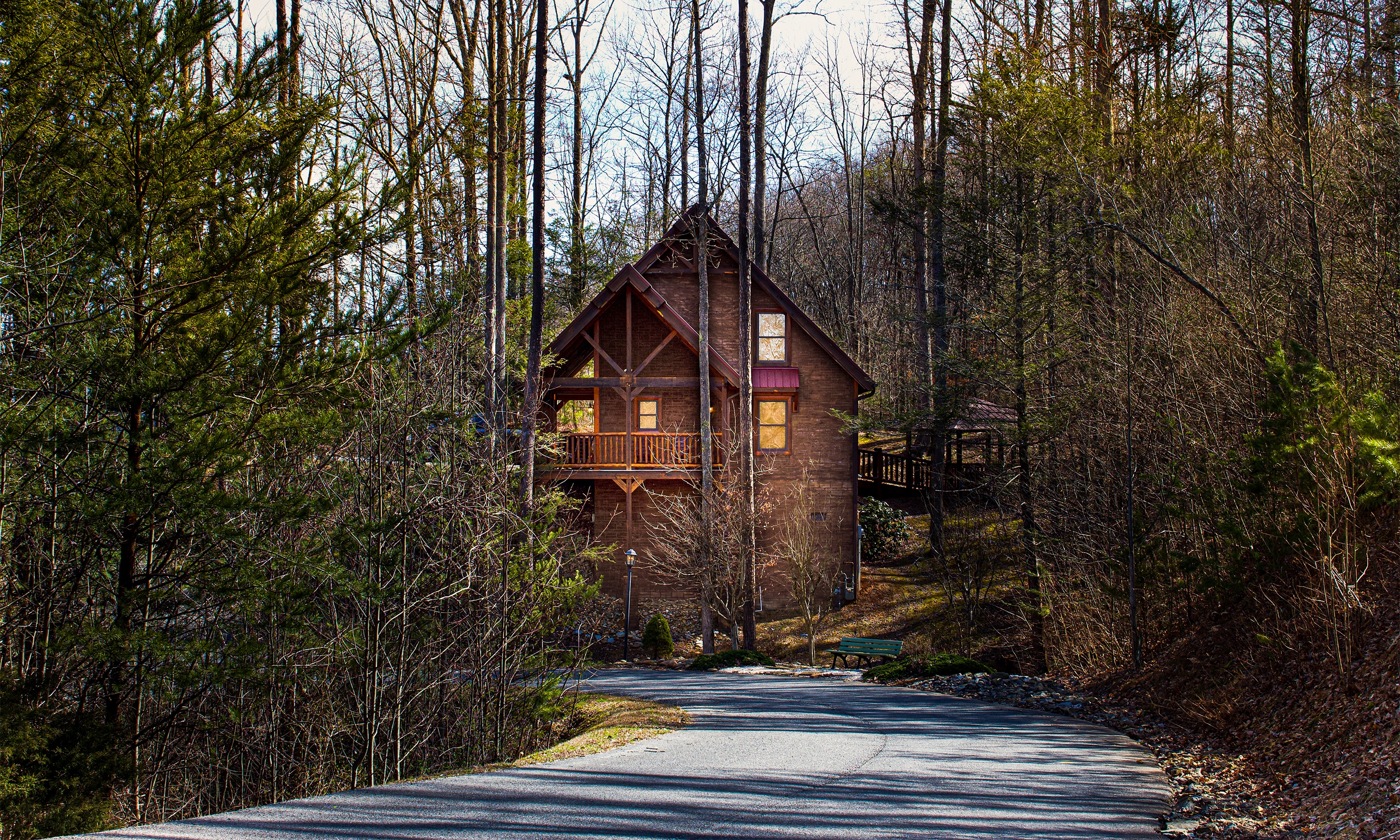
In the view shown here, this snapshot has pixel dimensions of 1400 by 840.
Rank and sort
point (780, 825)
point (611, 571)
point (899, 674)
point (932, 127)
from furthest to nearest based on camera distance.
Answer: point (932, 127) → point (611, 571) → point (899, 674) → point (780, 825)

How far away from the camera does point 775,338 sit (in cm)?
2730

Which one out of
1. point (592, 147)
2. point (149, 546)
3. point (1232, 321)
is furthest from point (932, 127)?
point (149, 546)

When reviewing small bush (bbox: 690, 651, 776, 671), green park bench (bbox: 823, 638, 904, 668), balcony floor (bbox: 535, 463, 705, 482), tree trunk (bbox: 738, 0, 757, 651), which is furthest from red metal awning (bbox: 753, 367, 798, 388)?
small bush (bbox: 690, 651, 776, 671)

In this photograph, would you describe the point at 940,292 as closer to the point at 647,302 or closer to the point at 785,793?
the point at 647,302

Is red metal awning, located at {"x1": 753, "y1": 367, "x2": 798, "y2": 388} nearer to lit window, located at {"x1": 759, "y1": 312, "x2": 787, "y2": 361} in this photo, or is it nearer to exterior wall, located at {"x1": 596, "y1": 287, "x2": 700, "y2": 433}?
lit window, located at {"x1": 759, "y1": 312, "x2": 787, "y2": 361}

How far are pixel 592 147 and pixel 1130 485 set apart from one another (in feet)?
94.3

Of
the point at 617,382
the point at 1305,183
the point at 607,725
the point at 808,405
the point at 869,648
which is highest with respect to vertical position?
the point at 1305,183

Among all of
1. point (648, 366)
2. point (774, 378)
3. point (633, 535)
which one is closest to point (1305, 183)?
point (774, 378)

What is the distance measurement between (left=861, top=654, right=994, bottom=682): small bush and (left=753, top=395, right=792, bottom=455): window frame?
32.9 feet

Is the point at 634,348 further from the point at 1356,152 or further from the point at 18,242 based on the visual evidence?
the point at 18,242

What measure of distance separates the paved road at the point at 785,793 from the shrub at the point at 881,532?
17.1 meters

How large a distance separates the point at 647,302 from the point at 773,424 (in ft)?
16.7

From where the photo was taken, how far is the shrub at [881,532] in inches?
1139

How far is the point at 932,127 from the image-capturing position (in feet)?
94.4
